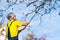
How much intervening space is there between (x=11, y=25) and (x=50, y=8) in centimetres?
48

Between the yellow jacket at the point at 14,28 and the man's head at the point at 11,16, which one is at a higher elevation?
the man's head at the point at 11,16

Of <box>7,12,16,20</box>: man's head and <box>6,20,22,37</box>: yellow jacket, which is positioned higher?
<box>7,12,16,20</box>: man's head

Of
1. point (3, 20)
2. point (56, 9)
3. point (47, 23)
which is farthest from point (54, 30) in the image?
point (3, 20)

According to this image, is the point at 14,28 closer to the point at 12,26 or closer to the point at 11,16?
the point at 12,26

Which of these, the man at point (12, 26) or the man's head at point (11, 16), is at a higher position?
the man's head at point (11, 16)

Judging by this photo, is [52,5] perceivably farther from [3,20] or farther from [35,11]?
[3,20]

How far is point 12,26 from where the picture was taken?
2092 mm

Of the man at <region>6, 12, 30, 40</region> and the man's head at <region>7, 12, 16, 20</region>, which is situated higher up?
the man's head at <region>7, 12, 16, 20</region>

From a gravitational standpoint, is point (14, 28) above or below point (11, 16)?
below

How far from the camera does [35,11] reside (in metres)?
2.07

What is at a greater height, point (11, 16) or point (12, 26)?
point (11, 16)

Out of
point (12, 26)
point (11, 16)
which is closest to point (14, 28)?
point (12, 26)

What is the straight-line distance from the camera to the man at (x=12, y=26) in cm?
207

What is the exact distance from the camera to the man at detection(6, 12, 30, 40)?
207cm
